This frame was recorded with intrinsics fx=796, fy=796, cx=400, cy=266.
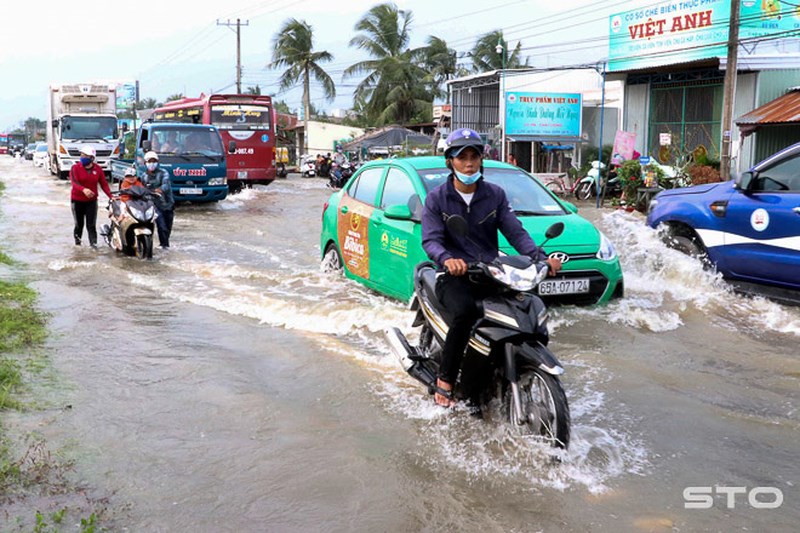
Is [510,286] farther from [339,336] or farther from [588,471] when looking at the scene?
[339,336]

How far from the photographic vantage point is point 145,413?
17.1 feet

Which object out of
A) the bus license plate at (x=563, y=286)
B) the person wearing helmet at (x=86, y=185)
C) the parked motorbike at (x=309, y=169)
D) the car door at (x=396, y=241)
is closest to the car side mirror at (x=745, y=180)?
the bus license plate at (x=563, y=286)

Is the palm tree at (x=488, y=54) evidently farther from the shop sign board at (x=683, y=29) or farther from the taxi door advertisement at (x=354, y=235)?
the taxi door advertisement at (x=354, y=235)

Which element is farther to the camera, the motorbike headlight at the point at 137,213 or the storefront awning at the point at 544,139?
the storefront awning at the point at 544,139

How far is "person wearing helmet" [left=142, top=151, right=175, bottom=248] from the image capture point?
12.8m

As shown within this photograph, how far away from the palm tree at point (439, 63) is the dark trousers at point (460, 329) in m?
43.6

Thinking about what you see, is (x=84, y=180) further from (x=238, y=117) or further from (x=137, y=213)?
(x=238, y=117)

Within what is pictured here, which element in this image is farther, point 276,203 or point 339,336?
point 276,203

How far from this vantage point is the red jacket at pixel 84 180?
12633 mm

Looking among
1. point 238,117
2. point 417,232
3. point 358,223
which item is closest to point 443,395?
point 417,232

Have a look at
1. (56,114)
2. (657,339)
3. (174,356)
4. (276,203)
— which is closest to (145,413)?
(174,356)

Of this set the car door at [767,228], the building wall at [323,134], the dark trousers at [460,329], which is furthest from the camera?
the building wall at [323,134]

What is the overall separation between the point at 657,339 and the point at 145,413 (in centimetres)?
432

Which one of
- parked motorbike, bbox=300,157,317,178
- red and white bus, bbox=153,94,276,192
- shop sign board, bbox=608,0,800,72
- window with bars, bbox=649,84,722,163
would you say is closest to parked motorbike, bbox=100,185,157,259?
red and white bus, bbox=153,94,276,192
